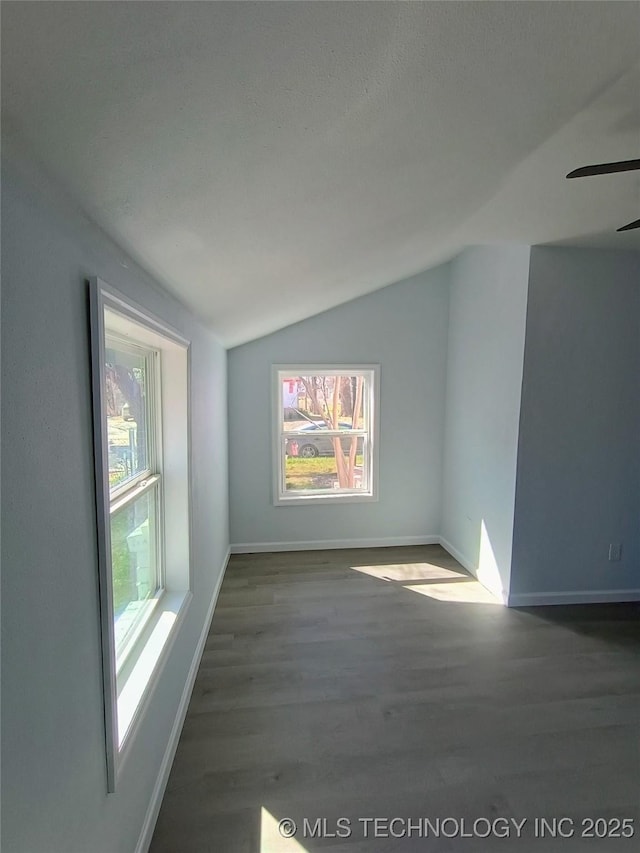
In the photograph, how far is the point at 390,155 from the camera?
1.19 meters

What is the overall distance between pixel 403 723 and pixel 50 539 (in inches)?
75.3

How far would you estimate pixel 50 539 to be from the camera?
34.1 inches

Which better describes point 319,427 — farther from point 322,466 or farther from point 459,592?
point 459,592

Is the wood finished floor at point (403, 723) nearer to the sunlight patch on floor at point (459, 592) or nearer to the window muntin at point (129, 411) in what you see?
the sunlight patch on floor at point (459, 592)

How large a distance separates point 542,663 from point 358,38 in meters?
2.98

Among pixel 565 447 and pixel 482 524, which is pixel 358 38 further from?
pixel 482 524

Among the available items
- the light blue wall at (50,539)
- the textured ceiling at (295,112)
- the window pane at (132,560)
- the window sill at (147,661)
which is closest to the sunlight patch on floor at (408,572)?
the window sill at (147,661)

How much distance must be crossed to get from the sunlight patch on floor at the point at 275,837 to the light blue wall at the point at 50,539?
19.4 inches

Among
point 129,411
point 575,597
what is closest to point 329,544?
point 575,597

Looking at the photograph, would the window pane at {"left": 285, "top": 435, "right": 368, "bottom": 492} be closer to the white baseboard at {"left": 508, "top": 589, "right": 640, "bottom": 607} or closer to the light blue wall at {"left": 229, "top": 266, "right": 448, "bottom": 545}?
the light blue wall at {"left": 229, "top": 266, "right": 448, "bottom": 545}

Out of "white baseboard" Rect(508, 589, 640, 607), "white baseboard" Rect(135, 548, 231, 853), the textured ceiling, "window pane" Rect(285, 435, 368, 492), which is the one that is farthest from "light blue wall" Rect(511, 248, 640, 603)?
"white baseboard" Rect(135, 548, 231, 853)

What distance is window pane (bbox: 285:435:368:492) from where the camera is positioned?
4355 millimetres

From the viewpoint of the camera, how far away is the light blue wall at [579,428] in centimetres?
301

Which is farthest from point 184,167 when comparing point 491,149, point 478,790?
point 478,790
